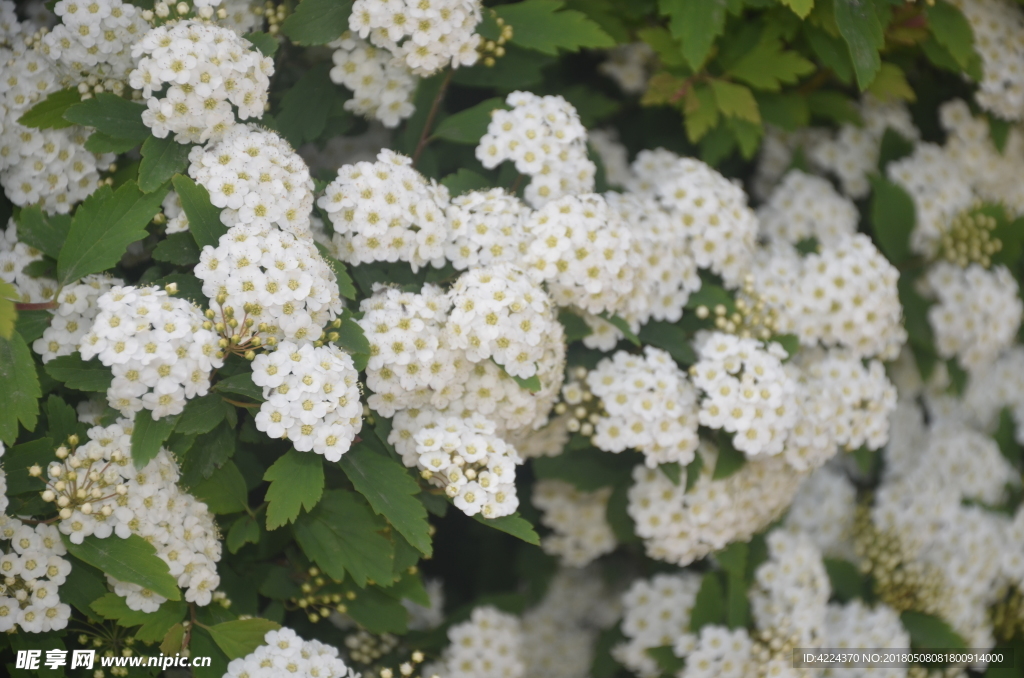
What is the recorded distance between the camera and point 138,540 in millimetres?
2145

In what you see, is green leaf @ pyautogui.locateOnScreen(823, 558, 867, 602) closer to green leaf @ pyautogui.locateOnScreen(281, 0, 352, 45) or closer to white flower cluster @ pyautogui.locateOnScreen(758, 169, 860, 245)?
white flower cluster @ pyautogui.locateOnScreen(758, 169, 860, 245)

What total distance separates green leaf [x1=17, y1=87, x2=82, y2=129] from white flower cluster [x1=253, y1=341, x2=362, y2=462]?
982mm

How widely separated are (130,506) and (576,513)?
163cm

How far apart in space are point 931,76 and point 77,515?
3.86 m

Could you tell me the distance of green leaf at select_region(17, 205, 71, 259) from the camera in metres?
2.31

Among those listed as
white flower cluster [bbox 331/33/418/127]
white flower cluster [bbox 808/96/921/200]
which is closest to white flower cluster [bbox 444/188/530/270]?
white flower cluster [bbox 331/33/418/127]

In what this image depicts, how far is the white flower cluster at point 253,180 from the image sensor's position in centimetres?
219

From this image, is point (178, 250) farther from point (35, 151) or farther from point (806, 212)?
point (806, 212)

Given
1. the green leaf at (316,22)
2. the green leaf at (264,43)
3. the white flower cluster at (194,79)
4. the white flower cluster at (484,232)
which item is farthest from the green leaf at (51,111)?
the white flower cluster at (484,232)

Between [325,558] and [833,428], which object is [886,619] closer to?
[833,428]

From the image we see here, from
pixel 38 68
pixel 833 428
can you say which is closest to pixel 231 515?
pixel 38 68

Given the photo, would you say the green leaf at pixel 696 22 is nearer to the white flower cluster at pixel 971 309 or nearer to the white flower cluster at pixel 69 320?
the white flower cluster at pixel 971 309

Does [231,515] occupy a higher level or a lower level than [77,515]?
lower

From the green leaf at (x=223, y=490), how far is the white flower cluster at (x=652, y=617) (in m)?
1.61
